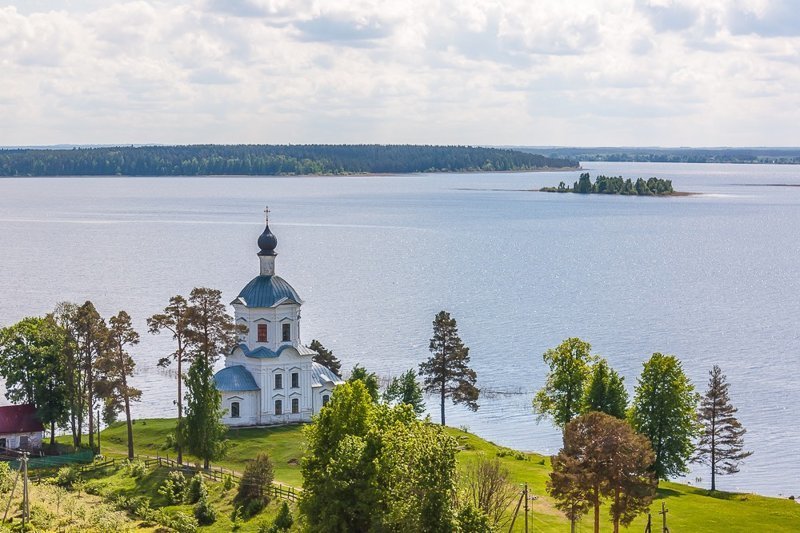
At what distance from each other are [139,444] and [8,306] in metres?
50.1

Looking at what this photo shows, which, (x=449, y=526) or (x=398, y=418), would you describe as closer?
(x=449, y=526)

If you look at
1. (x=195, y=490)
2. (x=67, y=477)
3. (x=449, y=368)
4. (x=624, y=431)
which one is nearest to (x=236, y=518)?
(x=195, y=490)

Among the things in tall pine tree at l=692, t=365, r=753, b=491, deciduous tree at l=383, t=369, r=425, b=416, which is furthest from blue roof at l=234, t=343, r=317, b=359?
tall pine tree at l=692, t=365, r=753, b=491

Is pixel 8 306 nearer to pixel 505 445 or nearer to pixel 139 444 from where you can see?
pixel 139 444

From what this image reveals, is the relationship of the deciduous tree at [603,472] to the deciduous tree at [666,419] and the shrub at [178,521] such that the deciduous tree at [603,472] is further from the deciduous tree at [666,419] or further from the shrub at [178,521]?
the shrub at [178,521]

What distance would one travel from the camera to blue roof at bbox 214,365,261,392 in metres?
65.1

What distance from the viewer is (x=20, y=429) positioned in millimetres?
60656

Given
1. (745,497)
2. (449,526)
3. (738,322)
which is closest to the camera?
(449,526)

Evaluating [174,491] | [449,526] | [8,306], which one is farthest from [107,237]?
[449,526]

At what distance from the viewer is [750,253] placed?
16725 cm

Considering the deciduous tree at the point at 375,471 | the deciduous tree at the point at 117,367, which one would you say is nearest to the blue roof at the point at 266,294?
the deciduous tree at the point at 117,367

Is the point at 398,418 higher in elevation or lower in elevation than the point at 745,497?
higher

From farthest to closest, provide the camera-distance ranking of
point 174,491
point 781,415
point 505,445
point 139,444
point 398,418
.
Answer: point 781,415, point 505,445, point 139,444, point 174,491, point 398,418

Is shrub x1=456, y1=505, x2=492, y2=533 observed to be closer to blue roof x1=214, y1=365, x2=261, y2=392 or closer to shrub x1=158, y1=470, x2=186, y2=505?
shrub x1=158, y1=470, x2=186, y2=505
